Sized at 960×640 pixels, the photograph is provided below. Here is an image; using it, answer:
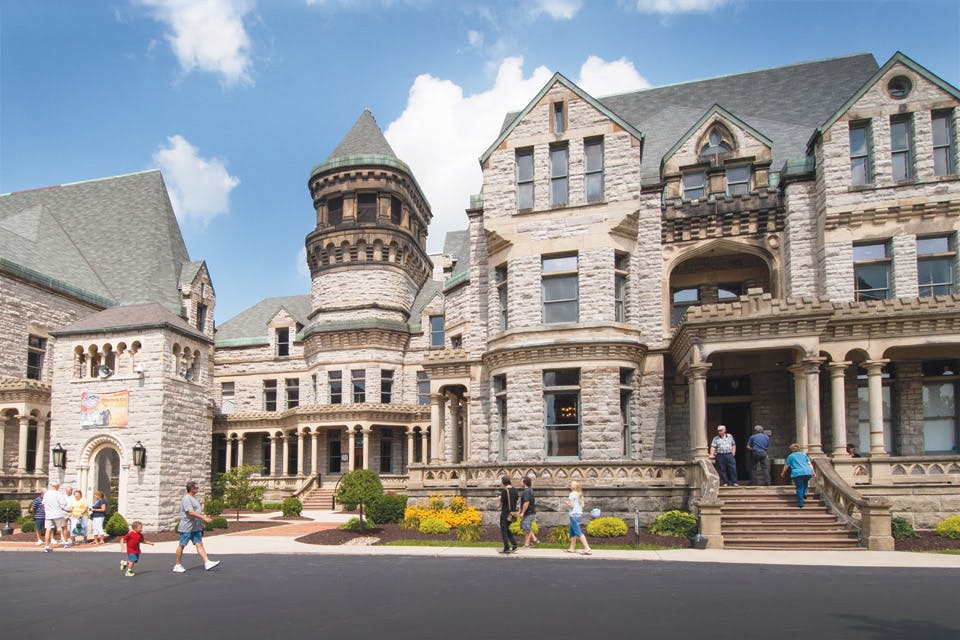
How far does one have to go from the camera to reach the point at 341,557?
17.3 m

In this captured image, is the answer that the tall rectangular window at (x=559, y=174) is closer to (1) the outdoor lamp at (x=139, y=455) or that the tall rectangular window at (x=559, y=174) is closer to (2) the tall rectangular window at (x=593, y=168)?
(2) the tall rectangular window at (x=593, y=168)

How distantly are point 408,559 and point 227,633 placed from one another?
7963 millimetres

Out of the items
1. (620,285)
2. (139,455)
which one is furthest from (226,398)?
(620,285)

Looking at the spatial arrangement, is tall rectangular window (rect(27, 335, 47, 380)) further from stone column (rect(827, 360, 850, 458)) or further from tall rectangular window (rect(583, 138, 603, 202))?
stone column (rect(827, 360, 850, 458))

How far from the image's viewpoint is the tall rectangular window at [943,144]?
2395 cm

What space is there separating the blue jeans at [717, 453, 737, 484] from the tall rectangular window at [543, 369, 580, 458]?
4.47 meters

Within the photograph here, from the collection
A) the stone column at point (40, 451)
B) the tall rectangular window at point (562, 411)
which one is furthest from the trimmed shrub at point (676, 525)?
the stone column at point (40, 451)

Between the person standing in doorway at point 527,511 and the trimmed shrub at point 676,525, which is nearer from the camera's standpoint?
the person standing in doorway at point 527,511

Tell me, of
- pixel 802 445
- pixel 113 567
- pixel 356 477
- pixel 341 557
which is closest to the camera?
pixel 113 567

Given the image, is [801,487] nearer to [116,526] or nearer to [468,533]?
[468,533]

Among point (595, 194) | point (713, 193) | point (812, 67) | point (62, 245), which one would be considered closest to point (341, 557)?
point (595, 194)

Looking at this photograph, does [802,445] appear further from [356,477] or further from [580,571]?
[356,477]

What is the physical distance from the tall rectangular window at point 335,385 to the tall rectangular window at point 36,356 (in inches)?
576

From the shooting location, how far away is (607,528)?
19.8 metres
